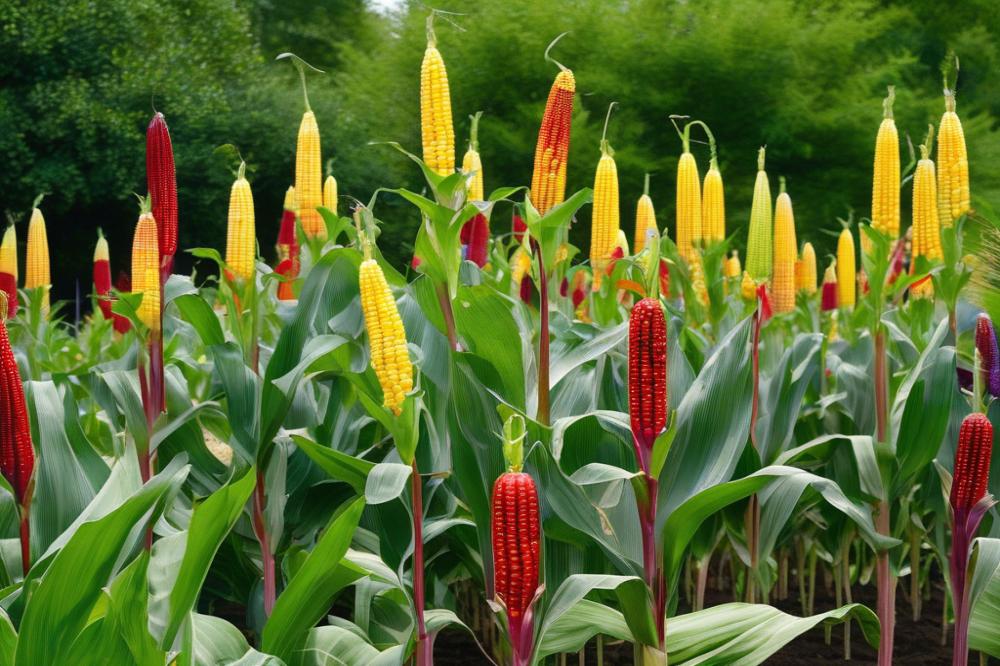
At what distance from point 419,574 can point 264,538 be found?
0.67 metres

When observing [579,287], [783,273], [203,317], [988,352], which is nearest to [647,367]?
[988,352]

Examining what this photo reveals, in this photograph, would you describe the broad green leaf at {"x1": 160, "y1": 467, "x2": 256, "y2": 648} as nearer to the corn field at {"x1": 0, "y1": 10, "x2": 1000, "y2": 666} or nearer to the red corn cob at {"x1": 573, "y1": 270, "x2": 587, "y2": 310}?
the corn field at {"x1": 0, "y1": 10, "x2": 1000, "y2": 666}

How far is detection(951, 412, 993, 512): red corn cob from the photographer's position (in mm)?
2561

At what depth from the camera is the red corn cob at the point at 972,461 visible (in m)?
2.56

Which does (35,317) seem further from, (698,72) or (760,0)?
(760,0)

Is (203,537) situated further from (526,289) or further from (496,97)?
(496,97)

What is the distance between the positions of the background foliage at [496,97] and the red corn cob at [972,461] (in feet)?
39.5

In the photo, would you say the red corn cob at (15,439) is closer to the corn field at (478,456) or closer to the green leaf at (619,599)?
the corn field at (478,456)

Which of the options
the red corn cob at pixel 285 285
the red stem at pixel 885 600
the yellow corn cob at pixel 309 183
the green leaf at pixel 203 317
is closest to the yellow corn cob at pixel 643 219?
the red corn cob at pixel 285 285

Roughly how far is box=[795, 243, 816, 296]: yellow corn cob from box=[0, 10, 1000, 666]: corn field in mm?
2427

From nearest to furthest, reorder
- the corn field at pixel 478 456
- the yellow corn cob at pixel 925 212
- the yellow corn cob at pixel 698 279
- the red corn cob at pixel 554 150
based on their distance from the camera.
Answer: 1. the corn field at pixel 478 456
2. the red corn cob at pixel 554 150
3. the yellow corn cob at pixel 925 212
4. the yellow corn cob at pixel 698 279

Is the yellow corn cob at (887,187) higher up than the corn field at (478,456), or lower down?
higher up

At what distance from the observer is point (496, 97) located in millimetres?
18203

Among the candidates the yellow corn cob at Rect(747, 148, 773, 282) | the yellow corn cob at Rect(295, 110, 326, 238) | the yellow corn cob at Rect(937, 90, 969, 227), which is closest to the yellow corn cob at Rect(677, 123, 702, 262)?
the yellow corn cob at Rect(747, 148, 773, 282)
